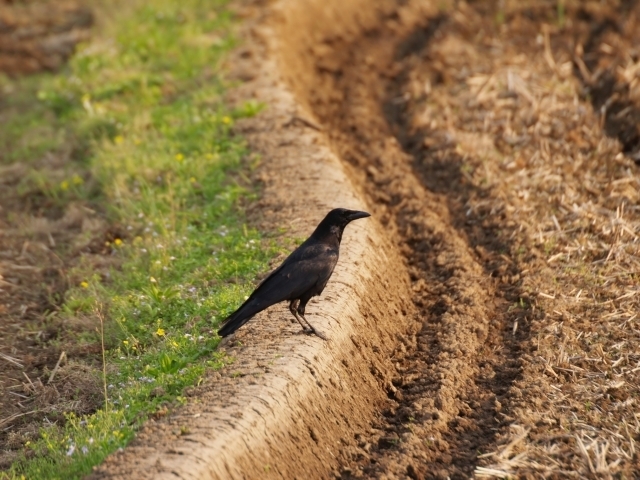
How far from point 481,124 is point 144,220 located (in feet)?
16.0

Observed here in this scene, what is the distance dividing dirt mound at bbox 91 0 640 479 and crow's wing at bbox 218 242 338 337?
0.34 m

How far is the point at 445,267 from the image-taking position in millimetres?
8625

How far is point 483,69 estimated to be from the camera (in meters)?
13.2

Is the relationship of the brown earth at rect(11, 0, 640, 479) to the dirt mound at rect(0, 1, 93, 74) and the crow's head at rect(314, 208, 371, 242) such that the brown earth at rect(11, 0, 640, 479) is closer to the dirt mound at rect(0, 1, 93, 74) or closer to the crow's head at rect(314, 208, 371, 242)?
the crow's head at rect(314, 208, 371, 242)

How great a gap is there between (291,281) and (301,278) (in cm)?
9

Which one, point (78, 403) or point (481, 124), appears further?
point (481, 124)

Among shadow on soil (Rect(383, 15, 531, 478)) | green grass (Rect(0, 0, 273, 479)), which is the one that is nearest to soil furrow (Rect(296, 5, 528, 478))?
shadow on soil (Rect(383, 15, 531, 478))

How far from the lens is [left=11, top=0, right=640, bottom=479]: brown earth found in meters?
5.92

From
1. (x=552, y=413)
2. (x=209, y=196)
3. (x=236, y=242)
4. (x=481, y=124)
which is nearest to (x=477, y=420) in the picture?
(x=552, y=413)

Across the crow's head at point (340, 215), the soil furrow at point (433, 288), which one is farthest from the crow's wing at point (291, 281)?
the soil furrow at point (433, 288)

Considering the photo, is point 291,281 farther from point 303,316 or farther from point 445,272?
point 445,272

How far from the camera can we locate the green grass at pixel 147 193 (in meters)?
6.30

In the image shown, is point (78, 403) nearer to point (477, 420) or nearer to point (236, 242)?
point (236, 242)

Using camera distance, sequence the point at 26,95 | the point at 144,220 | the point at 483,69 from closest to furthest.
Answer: the point at 144,220, the point at 483,69, the point at 26,95
